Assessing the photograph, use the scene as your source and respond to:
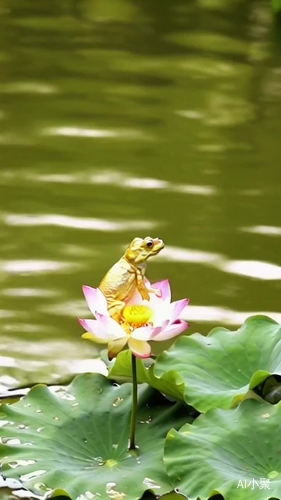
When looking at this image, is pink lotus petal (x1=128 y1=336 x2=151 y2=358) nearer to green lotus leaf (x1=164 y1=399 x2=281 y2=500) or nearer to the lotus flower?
the lotus flower

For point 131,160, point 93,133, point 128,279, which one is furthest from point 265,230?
point 128,279

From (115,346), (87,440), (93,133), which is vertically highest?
(115,346)

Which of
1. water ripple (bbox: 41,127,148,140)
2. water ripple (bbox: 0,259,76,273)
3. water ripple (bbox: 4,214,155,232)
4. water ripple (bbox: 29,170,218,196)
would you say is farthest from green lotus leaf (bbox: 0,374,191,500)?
water ripple (bbox: 41,127,148,140)

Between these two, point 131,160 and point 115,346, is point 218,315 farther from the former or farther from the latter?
point 131,160

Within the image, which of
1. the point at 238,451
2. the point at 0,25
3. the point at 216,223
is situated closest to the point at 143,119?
the point at 216,223

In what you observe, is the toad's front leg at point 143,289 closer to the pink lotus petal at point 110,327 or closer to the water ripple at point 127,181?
the pink lotus petal at point 110,327

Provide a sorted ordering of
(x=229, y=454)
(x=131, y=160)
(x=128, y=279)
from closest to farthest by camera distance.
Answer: (x=229, y=454)
(x=128, y=279)
(x=131, y=160)
